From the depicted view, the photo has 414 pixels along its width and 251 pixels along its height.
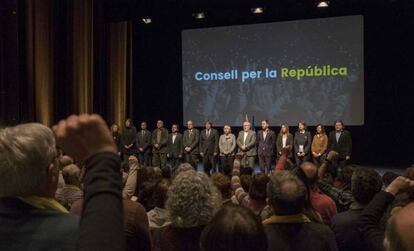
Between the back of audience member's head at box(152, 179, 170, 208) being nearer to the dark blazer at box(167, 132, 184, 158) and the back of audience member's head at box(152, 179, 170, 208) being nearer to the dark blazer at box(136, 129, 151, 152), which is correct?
the dark blazer at box(167, 132, 184, 158)

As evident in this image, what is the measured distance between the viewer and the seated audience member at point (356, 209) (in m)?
2.34

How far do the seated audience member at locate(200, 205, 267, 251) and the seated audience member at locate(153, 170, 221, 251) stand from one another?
0.53 metres

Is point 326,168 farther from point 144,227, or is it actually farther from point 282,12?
point 282,12

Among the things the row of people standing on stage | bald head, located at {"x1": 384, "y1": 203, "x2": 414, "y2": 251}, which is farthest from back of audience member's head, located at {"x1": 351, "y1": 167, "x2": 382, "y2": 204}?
the row of people standing on stage

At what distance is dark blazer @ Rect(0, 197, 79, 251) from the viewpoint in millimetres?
1041

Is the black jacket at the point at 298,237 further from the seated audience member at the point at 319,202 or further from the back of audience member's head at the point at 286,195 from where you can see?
the seated audience member at the point at 319,202

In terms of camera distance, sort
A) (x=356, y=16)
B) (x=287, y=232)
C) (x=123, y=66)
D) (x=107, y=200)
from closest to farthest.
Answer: (x=107, y=200), (x=287, y=232), (x=356, y=16), (x=123, y=66)

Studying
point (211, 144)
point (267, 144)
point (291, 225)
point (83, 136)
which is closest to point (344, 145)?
point (267, 144)

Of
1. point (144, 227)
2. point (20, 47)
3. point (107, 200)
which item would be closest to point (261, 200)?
point (144, 227)

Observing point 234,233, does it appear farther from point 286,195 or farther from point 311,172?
point 311,172

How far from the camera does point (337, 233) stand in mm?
Result: 2473

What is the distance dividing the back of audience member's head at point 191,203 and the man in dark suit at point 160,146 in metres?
8.77

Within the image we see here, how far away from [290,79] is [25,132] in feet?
33.6

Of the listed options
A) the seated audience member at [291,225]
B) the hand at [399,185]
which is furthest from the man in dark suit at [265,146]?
the hand at [399,185]
